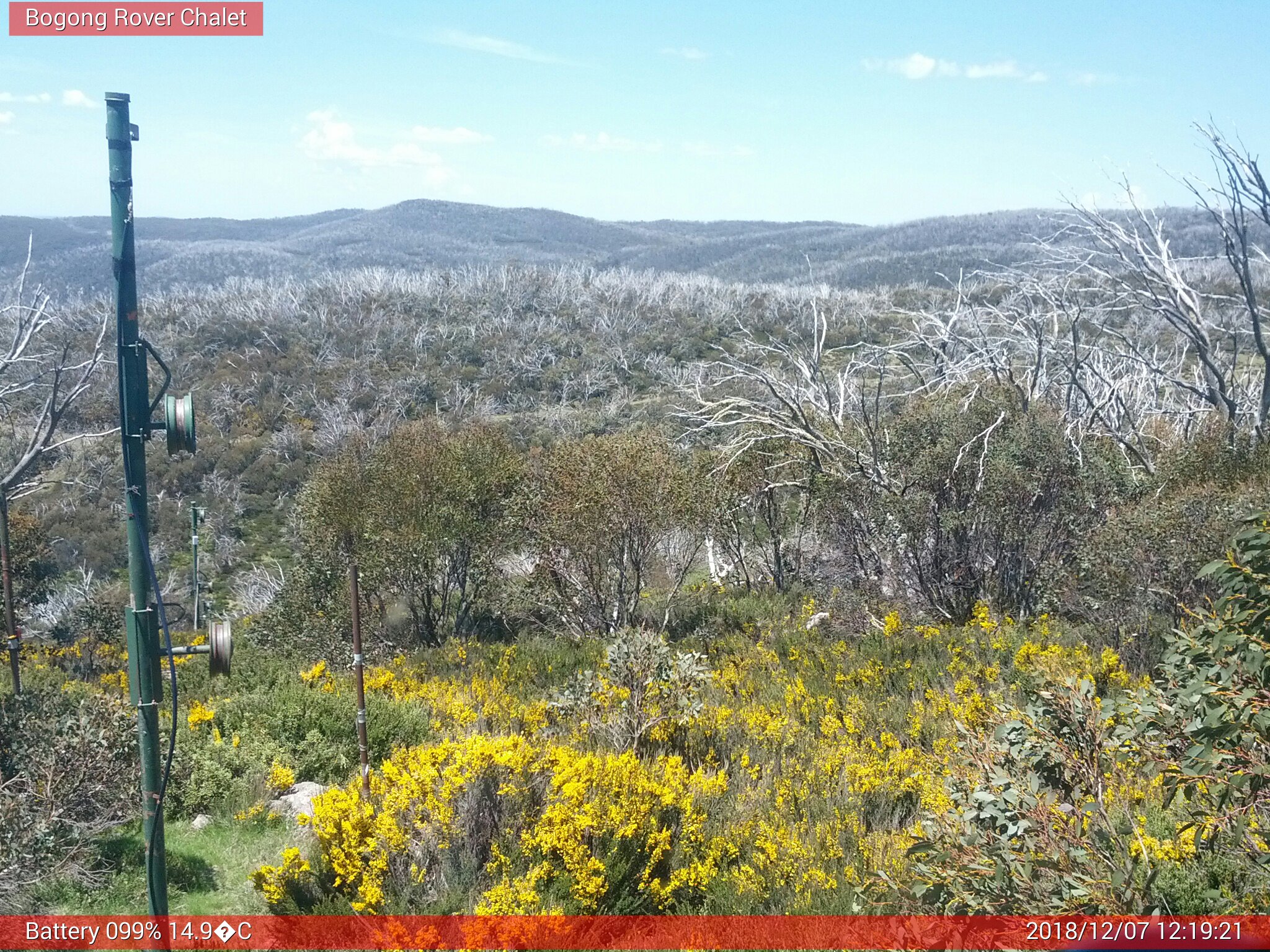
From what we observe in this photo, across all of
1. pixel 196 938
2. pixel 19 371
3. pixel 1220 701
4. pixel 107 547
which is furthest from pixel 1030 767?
pixel 19 371

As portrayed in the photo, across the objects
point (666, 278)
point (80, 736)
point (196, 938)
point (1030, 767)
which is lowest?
point (196, 938)

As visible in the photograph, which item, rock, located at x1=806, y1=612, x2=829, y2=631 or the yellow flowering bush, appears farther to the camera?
rock, located at x1=806, y1=612, x2=829, y2=631

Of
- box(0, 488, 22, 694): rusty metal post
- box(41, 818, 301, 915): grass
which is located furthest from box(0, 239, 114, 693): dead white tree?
box(41, 818, 301, 915): grass

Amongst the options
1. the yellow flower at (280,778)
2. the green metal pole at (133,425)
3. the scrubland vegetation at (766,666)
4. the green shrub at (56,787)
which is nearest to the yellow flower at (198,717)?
the scrubland vegetation at (766,666)

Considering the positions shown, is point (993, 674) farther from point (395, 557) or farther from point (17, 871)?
point (395, 557)

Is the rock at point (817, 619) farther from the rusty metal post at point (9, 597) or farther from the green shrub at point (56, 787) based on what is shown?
the rusty metal post at point (9, 597)

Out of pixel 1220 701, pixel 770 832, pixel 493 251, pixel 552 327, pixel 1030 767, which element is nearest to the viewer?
pixel 1220 701

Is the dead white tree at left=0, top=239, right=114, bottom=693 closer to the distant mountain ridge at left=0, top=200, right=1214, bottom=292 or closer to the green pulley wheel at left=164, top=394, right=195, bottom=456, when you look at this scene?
the green pulley wheel at left=164, top=394, right=195, bottom=456
